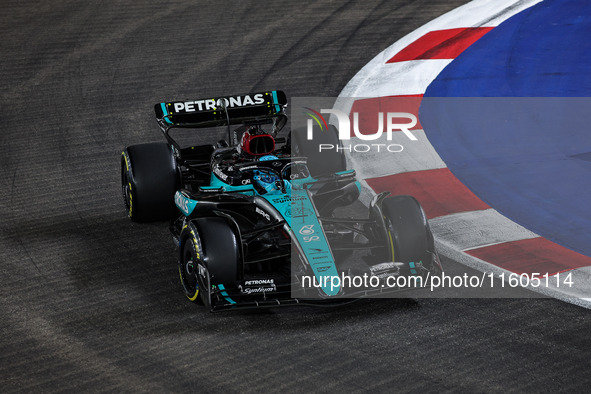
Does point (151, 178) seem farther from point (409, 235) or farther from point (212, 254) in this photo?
point (409, 235)

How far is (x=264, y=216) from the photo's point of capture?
6414 mm

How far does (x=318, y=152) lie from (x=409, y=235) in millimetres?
1829

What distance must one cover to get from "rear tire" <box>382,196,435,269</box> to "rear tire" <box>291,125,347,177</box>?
1.55 meters

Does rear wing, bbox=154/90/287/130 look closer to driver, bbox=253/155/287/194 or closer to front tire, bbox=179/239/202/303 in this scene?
driver, bbox=253/155/287/194

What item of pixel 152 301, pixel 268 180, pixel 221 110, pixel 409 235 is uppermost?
pixel 221 110

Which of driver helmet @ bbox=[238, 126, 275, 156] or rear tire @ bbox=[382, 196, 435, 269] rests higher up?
driver helmet @ bbox=[238, 126, 275, 156]

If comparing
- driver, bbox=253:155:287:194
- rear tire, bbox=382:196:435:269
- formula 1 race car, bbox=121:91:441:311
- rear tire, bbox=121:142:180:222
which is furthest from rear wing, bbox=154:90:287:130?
rear tire, bbox=382:196:435:269

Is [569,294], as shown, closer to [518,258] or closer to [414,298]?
[518,258]

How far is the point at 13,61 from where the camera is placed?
11766 millimetres

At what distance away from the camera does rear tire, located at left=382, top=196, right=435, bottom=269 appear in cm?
594
